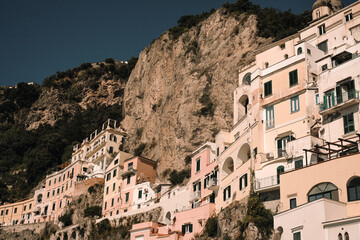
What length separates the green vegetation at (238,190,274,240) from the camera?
39.3 metres

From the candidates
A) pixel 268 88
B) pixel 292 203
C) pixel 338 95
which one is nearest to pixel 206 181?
pixel 268 88

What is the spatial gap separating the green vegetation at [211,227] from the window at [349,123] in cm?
1508

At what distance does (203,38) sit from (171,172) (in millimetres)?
23747

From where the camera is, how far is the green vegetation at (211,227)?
4741 centimetres

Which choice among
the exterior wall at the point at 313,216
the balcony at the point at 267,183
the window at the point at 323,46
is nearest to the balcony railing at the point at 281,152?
the balcony at the point at 267,183

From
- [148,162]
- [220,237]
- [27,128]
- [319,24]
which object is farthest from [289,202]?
[27,128]

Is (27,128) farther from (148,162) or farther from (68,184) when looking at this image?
(148,162)

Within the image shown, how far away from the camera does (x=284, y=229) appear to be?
1444 inches

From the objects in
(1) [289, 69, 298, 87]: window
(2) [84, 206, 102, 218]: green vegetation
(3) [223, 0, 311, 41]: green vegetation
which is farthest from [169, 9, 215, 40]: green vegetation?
(1) [289, 69, 298, 87]: window

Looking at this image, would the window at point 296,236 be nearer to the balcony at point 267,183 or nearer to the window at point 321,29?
the balcony at point 267,183

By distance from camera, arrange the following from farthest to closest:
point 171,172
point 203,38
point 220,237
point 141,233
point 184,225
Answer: point 203,38
point 171,172
point 141,233
point 184,225
point 220,237

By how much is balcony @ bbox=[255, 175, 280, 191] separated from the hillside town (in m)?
0.08

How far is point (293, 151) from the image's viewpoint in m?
42.0

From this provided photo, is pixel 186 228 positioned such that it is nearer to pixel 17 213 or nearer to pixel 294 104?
pixel 294 104
